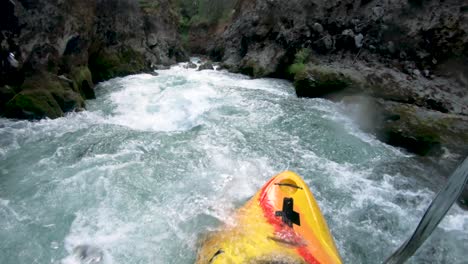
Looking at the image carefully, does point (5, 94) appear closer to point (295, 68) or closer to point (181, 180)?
point (181, 180)

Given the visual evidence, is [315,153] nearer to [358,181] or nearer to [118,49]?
[358,181]

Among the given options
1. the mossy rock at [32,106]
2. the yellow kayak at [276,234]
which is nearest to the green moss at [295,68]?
the mossy rock at [32,106]

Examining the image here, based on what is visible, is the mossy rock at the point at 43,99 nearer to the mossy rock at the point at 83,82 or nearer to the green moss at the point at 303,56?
the mossy rock at the point at 83,82

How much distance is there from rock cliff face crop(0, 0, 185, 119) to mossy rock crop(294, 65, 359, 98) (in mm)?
5602

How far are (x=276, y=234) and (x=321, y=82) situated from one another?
6505mm

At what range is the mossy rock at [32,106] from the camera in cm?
718

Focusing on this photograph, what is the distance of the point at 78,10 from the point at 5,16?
255 centimetres

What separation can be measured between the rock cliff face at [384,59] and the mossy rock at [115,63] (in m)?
3.64

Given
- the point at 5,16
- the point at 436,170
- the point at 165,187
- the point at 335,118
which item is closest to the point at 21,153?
the point at 165,187

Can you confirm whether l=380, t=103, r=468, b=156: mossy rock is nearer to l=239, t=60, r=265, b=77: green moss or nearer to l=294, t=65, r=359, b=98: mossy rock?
l=294, t=65, r=359, b=98: mossy rock

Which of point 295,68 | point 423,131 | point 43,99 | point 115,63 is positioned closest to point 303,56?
point 295,68

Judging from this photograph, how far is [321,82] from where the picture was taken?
9.47 meters

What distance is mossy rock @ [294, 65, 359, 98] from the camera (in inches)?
364

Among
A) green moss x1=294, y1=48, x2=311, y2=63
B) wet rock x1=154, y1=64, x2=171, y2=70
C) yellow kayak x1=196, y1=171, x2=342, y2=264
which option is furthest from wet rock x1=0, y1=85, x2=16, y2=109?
green moss x1=294, y1=48, x2=311, y2=63
